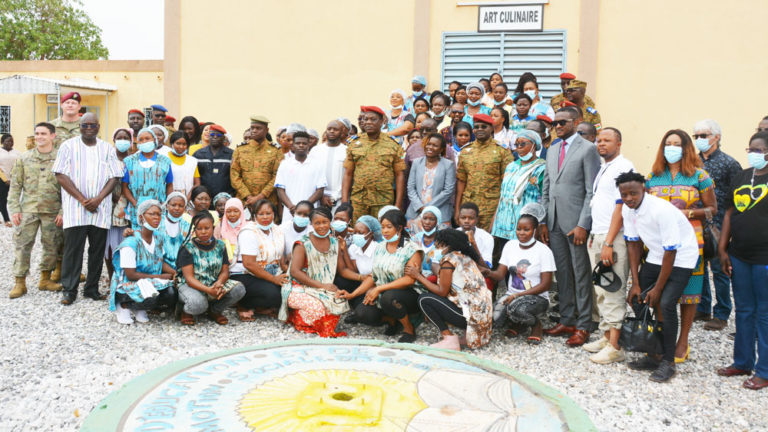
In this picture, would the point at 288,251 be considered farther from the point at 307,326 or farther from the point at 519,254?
the point at 519,254

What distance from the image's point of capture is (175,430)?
2598mm

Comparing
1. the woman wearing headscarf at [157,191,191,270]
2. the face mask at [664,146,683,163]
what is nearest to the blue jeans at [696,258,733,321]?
the face mask at [664,146,683,163]

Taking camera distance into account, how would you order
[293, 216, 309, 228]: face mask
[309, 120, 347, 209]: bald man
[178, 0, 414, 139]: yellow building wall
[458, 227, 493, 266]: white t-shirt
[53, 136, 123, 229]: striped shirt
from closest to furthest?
[458, 227, 493, 266]: white t-shirt, [293, 216, 309, 228]: face mask, [53, 136, 123, 229]: striped shirt, [309, 120, 347, 209]: bald man, [178, 0, 414, 139]: yellow building wall

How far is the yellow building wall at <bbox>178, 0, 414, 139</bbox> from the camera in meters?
10.7

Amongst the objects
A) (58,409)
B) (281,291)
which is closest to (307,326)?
(281,291)

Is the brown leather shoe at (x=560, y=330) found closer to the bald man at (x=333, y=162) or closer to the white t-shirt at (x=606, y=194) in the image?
the white t-shirt at (x=606, y=194)

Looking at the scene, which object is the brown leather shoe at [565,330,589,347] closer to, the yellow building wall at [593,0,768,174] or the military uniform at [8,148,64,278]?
the military uniform at [8,148,64,278]

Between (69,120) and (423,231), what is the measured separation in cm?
438

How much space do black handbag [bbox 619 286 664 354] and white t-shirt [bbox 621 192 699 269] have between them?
0.33m

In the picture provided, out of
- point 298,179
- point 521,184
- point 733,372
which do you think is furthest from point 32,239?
point 733,372

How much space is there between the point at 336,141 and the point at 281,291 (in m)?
2.01

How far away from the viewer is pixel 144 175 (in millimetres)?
6246

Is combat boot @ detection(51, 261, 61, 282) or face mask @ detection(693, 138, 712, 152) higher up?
face mask @ detection(693, 138, 712, 152)

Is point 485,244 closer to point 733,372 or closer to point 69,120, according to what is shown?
point 733,372
